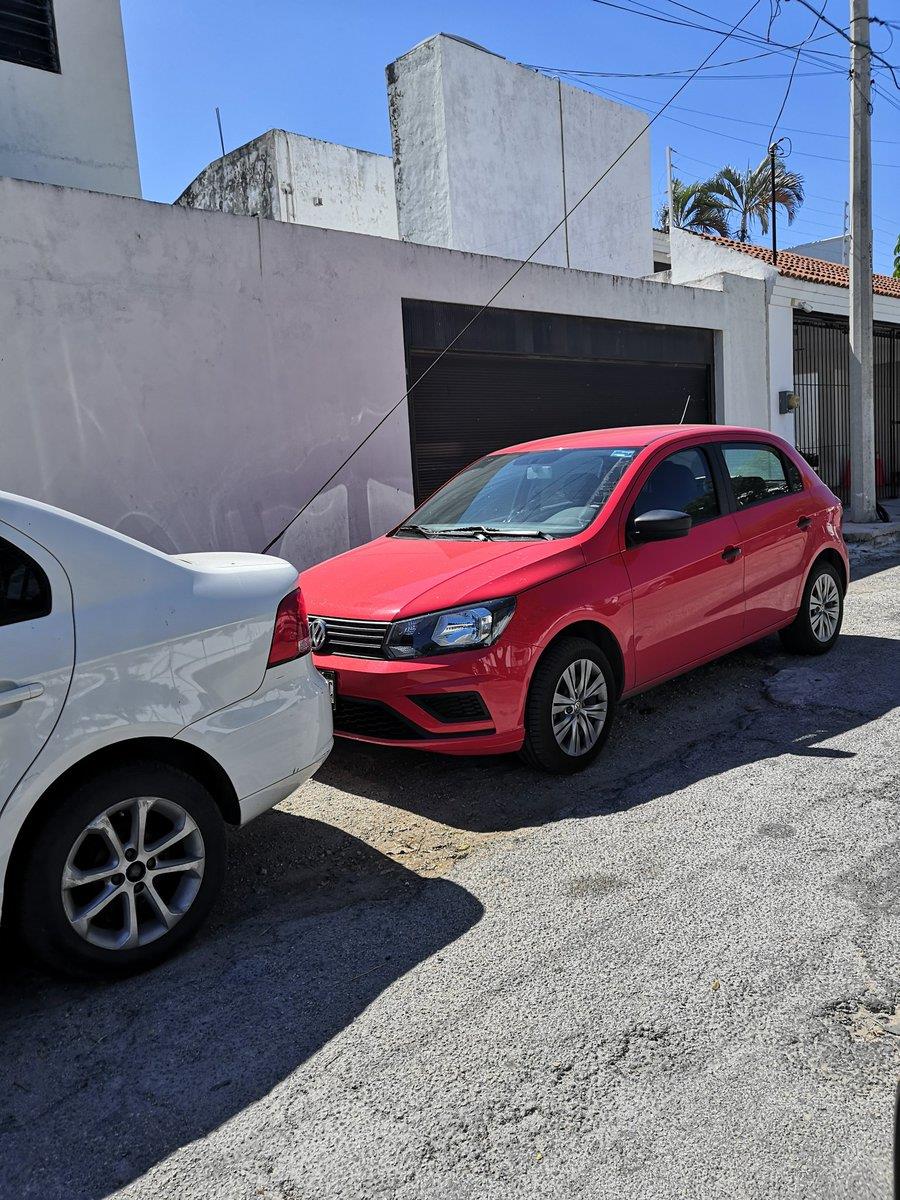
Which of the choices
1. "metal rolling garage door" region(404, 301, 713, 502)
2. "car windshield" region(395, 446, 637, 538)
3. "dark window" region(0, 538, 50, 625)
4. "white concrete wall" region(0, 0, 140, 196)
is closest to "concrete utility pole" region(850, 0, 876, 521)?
"metal rolling garage door" region(404, 301, 713, 502)

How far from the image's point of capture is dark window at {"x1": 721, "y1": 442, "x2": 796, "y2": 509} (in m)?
5.81

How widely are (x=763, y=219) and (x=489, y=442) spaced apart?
89.1ft

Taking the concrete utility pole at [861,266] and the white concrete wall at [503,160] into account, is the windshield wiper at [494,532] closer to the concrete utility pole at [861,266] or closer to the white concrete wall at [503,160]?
the concrete utility pole at [861,266]

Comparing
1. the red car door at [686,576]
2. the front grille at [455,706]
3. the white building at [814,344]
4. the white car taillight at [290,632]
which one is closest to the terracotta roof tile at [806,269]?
the white building at [814,344]

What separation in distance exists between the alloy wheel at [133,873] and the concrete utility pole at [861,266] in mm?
12994

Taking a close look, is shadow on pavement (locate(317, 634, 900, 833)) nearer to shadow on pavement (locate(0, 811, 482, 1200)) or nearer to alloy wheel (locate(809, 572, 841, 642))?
alloy wheel (locate(809, 572, 841, 642))

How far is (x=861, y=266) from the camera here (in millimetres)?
13648

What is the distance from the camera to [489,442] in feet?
33.8

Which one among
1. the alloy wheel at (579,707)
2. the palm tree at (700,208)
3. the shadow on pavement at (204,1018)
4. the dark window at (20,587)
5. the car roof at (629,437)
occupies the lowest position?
the shadow on pavement at (204,1018)

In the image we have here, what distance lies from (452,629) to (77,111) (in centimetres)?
803

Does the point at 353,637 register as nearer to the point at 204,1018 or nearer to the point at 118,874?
the point at 118,874

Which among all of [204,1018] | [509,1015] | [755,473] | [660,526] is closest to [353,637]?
[660,526]

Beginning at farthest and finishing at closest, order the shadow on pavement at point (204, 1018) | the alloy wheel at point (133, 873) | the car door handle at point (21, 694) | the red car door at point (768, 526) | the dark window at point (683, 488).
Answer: the red car door at point (768, 526) < the dark window at point (683, 488) < the alloy wheel at point (133, 873) < the car door handle at point (21, 694) < the shadow on pavement at point (204, 1018)

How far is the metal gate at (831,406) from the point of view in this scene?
17.4m
